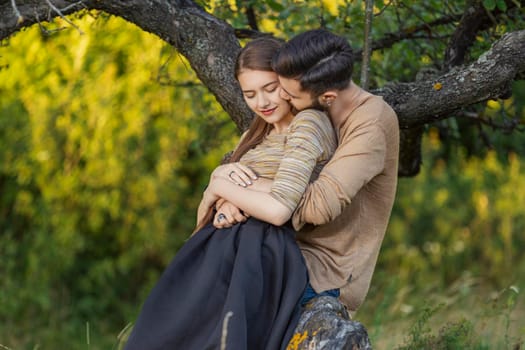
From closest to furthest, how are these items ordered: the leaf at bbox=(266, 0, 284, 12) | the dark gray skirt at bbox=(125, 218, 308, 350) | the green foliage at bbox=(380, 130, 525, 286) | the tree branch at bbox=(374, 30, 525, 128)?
the dark gray skirt at bbox=(125, 218, 308, 350) < the tree branch at bbox=(374, 30, 525, 128) < the leaf at bbox=(266, 0, 284, 12) < the green foliage at bbox=(380, 130, 525, 286)

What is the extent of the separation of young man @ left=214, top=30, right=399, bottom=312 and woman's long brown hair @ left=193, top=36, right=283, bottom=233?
0.10 m

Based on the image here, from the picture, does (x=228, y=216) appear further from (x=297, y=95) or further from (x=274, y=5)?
(x=274, y=5)

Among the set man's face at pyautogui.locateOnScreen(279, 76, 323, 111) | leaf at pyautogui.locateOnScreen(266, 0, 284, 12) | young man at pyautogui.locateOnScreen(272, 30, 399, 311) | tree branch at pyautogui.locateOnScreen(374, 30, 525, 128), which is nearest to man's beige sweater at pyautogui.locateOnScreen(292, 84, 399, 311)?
young man at pyautogui.locateOnScreen(272, 30, 399, 311)

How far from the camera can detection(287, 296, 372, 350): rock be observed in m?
2.39

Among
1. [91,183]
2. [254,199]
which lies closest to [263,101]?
[254,199]

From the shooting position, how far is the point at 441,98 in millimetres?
3178

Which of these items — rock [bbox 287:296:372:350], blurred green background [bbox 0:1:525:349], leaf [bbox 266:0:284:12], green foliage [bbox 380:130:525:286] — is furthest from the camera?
green foliage [bbox 380:130:525:286]

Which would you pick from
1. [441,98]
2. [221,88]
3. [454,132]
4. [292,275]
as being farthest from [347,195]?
[454,132]

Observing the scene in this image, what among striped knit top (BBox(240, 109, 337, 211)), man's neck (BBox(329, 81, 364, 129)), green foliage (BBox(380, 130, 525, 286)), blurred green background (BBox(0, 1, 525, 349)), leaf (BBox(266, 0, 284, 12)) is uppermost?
leaf (BBox(266, 0, 284, 12))

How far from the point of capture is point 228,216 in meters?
2.72

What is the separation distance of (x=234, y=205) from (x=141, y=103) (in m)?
5.80

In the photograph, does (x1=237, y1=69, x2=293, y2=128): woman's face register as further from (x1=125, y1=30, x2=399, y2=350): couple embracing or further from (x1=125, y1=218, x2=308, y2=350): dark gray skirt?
(x1=125, y1=218, x2=308, y2=350): dark gray skirt

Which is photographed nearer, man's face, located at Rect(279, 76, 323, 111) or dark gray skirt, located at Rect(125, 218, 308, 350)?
dark gray skirt, located at Rect(125, 218, 308, 350)

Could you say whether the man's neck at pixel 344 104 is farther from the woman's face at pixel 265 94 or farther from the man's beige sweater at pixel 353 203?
the woman's face at pixel 265 94
